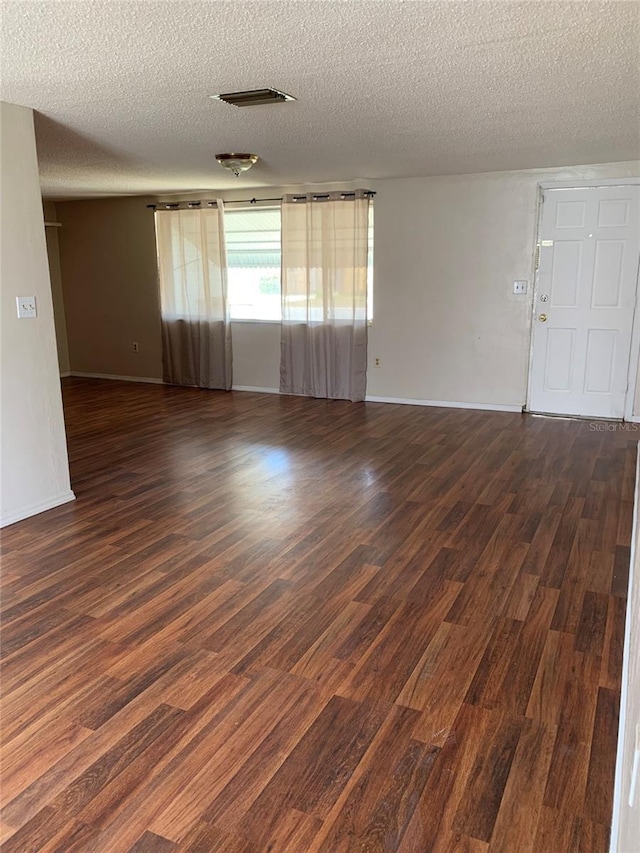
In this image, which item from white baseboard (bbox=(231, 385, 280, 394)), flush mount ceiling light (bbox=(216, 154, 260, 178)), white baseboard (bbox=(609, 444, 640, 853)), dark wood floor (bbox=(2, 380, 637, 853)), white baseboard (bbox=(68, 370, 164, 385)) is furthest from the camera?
white baseboard (bbox=(68, 370, 164, 385))

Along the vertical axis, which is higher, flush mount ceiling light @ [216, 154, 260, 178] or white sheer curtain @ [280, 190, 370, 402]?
flush mount ceiling light @ [216, 154, 260, 178]

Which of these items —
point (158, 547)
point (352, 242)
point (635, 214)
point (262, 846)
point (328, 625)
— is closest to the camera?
point (262, 846)

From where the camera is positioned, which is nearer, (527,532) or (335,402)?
(527,532)

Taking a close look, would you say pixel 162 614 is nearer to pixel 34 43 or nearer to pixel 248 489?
pixel 248 489

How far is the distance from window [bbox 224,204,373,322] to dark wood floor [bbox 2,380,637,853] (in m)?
3.25

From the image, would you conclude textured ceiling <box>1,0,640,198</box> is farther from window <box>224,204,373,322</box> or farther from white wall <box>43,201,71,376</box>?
white wall <box>43,201,71,376</box>

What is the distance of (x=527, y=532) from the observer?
3.38 m

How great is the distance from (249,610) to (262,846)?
1136 millimetres

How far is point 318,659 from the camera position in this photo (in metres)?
2.30

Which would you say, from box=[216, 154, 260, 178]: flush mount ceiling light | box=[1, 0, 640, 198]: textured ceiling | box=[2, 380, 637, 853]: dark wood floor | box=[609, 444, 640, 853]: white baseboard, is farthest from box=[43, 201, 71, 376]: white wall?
box=[609, 444, 640, 853]: white baseboard

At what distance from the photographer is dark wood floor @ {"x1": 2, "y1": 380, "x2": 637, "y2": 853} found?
1.64 meters

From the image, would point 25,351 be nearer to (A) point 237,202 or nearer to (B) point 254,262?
(B) point 254,262

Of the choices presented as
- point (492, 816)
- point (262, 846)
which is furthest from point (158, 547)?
point (492, 816)

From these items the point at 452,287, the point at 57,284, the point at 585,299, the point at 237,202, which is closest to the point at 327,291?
the point at 452,287
